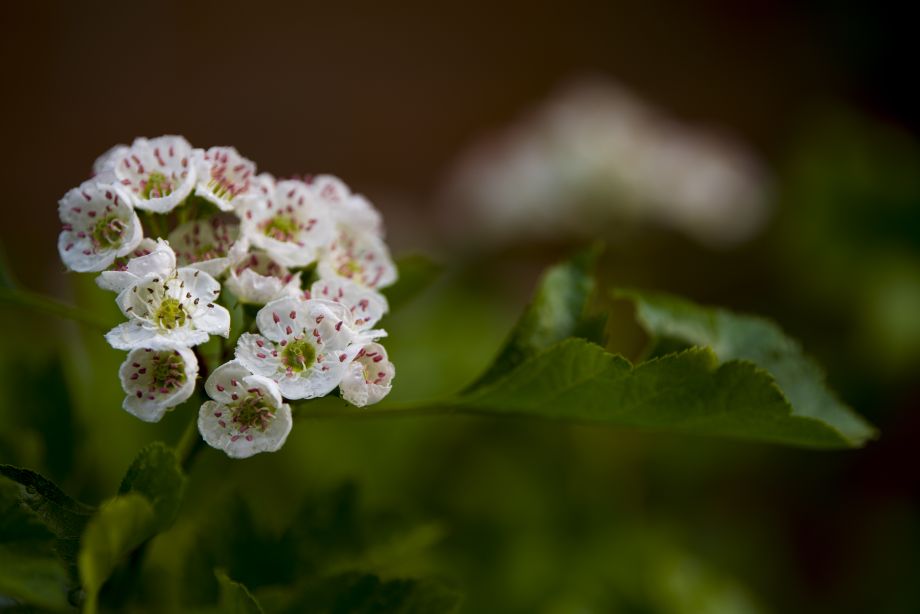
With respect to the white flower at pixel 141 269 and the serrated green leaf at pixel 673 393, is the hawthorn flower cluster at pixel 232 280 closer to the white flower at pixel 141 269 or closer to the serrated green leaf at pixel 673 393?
the white flower at pixel 141 269

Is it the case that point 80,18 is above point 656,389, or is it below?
below

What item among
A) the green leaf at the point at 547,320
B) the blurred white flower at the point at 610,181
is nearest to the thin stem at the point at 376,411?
the green leaf at the point at 547,320

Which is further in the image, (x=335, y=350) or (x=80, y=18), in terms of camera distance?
(x=80, y=18)

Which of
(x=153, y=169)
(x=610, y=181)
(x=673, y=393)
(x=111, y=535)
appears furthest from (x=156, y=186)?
(x=610, y=181)

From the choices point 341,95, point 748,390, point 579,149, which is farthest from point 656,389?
point 341,95

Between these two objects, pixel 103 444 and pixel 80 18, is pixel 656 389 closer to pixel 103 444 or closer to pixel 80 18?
pixel 103 444

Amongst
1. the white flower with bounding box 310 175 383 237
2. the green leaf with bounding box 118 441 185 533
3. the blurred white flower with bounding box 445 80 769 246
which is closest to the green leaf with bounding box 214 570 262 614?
the green leaf with bounding box 118 441 185 533

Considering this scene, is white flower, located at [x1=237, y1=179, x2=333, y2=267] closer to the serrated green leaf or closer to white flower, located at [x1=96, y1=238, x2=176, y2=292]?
white flower, located at [x1=96, y1=238, x2=176, y2=292]
